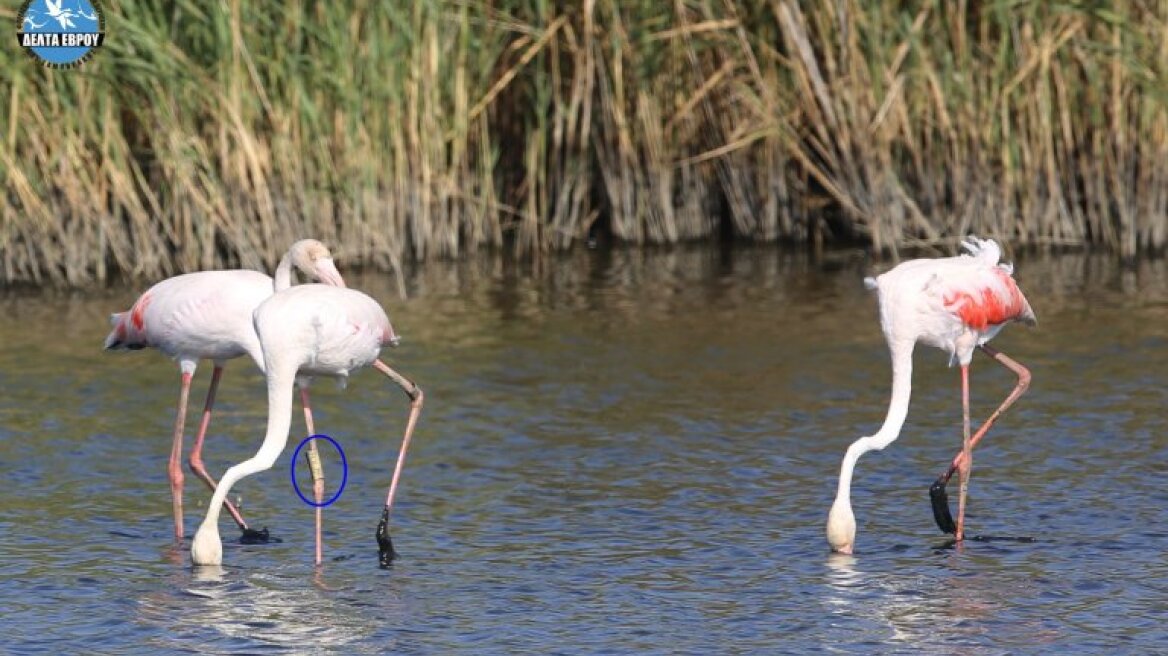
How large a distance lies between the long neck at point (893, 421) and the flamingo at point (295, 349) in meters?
1.64

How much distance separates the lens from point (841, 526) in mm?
6996

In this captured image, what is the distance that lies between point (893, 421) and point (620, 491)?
1.41 meters

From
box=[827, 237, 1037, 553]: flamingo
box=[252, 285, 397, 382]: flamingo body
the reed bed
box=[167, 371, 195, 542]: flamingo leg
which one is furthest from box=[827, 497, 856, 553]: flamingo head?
the reed bed

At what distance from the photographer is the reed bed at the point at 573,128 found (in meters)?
13.0

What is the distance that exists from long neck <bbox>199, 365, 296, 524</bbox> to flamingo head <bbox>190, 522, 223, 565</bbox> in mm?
41

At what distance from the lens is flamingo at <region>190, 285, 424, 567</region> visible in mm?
6969

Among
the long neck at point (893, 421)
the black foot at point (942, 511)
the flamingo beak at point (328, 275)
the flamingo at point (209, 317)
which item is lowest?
the black foot at point (942, 511)

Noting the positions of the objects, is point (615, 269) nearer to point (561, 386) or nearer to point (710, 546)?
point (561, 386)

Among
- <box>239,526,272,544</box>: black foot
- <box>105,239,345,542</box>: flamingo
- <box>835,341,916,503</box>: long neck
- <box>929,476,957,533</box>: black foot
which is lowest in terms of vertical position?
<box>239,526,272,544</box>: black foot

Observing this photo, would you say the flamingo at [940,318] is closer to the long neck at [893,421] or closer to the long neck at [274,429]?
the long neck at [893,421]

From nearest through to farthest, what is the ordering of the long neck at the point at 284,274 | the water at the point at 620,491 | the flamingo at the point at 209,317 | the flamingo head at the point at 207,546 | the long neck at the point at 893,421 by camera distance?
1. the water at the point at 620,491
2. the flamingo head at the point at 207,546
3. the long neck at the point at 893,421
4. the long neck at the point at 284,274
5. the flamingo at the point at 209,317

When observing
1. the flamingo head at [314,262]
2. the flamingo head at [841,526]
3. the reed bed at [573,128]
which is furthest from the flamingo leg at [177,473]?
the reed bed at [573,128]

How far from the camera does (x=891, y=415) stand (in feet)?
24.3

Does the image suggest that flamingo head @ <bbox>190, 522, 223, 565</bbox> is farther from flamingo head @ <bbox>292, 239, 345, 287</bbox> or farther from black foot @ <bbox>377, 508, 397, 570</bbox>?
flamingo head @ <bbox>292, 239, 345, 287</bbox>
